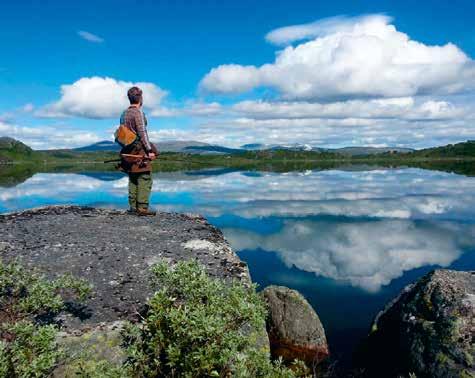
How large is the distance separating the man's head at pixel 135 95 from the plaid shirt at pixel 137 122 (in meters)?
0.25

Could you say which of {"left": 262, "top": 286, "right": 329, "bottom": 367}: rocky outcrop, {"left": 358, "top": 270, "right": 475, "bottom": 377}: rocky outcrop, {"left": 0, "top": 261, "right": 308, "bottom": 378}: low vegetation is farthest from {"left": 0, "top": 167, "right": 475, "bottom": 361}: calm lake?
{"left": 0, "top": 261, "right": 308, "bottom": 378}: low vegetation

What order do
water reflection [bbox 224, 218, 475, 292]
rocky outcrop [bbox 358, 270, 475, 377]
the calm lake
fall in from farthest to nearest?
1. water reflection [bbox 224, 218, 475, 292]
2. the calm lake
3. rocky outcrop [bbox 358, 270, 475, 377]

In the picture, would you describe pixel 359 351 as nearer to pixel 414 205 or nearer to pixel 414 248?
pixel 414 248

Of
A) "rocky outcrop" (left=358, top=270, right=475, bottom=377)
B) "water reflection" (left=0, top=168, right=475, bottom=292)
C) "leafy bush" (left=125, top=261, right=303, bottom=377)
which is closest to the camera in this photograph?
"leafy bush" (left=125, top=261, right=303, bottom=377)

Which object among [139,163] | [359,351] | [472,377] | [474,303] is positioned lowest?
[359,351]

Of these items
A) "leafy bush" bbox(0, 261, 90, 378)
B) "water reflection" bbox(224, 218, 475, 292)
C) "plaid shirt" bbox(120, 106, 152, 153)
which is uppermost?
"plaid shirt" bbox(120, 106, 152, 153)

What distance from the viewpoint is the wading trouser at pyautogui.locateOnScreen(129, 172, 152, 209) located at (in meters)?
15.9

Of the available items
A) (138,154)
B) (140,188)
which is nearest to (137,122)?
(138,154)

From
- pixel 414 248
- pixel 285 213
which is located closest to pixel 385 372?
pixel 414 248

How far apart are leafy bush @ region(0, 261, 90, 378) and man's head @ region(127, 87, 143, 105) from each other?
8377mm

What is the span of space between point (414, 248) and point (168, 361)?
72.7ft

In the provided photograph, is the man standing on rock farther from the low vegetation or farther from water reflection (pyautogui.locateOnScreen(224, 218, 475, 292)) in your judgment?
water reflection (pyautogui.locateOnScreen(224, 218, 475, 292))

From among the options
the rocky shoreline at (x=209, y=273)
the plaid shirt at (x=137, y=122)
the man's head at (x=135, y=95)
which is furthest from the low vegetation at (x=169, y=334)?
the man's head at (x=135, y=95)

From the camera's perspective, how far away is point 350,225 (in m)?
32.3
